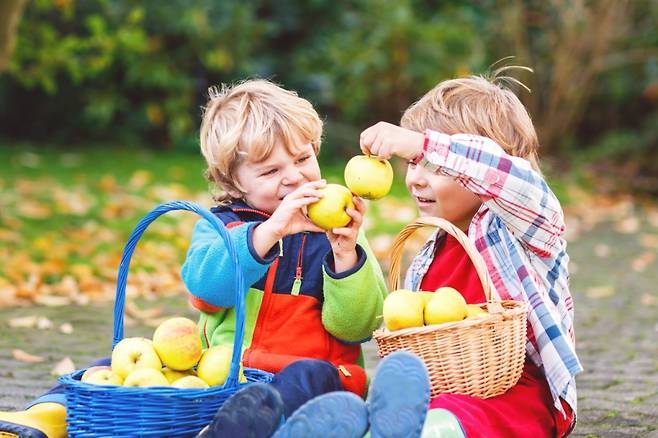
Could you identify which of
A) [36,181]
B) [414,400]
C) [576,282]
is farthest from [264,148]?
[36,181]

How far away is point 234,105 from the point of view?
303cm

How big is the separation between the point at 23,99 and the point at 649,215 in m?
7.61

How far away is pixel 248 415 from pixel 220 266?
26.3 inches

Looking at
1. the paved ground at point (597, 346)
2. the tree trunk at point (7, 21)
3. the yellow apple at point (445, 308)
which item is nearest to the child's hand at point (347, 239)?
the yellow apple at point (445, 308)

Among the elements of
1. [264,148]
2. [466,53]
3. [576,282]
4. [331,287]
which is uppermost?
[466,53]

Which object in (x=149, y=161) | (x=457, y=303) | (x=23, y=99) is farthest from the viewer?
(x=23, y=99)

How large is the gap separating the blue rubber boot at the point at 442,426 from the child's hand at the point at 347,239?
21.4 inches

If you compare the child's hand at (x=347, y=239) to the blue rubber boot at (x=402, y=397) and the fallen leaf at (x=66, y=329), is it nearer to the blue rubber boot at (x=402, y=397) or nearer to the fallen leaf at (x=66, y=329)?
the blue rubber boot at (x=402, y=397)

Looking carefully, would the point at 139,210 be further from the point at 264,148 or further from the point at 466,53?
the point at 466,53

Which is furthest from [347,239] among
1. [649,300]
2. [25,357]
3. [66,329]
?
[649,300]

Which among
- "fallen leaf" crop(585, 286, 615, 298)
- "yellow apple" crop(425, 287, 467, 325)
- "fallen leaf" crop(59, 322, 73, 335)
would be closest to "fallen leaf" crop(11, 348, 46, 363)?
"fallen leaf" crop(59, 322, 73, 335)

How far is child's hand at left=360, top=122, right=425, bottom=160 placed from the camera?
101 inches

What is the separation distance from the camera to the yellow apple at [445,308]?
8.10 ft

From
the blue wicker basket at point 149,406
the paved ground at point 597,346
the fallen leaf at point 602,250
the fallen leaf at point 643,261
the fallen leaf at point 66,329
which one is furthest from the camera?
the fallen leaf at point 602,250
